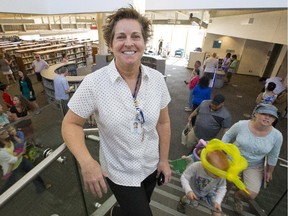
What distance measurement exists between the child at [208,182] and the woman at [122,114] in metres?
0.80

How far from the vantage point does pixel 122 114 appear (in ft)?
3.41

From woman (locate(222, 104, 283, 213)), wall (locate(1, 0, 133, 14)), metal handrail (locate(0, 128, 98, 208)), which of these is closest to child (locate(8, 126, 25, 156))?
metal handrail (locate(0, 128, 98, 208))

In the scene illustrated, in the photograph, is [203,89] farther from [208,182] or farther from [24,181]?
[24,181]

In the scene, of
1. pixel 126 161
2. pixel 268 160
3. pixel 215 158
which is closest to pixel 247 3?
pixel 268 160

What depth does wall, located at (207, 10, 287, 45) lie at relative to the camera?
4.47 meters

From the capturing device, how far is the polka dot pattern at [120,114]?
1.03m

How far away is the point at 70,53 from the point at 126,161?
Answer: 1162 cm

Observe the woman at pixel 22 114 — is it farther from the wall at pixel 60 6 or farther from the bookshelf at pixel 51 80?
the wall at pixel 60 6

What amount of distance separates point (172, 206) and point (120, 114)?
198 centimetres

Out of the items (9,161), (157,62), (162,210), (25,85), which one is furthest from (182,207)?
(157,62)

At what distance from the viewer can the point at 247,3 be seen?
3.44m

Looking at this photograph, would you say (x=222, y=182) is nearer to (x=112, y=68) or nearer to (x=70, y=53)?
(x=112, y=68)

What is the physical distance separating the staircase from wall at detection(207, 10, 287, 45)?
4096 millimetres

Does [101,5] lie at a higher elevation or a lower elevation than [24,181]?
higher
